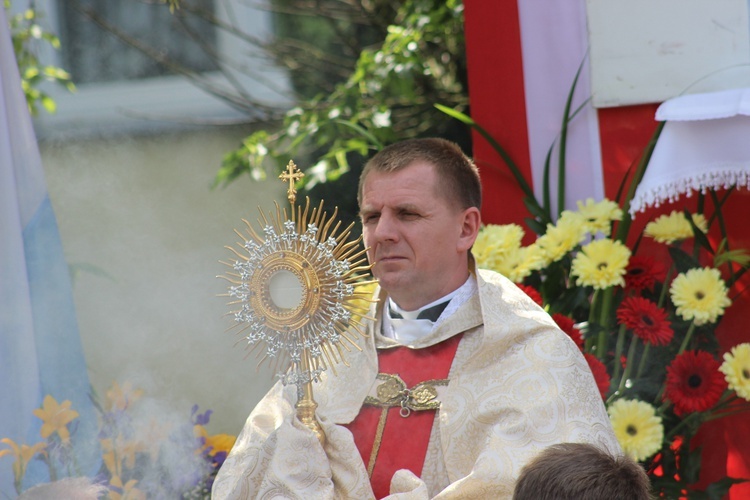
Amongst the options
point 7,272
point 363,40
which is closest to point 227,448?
point 7,272

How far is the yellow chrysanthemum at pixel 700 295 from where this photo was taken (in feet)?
12.0

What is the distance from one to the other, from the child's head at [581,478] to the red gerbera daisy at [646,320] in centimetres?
149

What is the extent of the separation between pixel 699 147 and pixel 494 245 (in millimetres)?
759

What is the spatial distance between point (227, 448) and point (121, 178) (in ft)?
7.93

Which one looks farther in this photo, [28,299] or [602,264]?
[602,264]

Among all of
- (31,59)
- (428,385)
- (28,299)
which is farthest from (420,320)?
(31,59)

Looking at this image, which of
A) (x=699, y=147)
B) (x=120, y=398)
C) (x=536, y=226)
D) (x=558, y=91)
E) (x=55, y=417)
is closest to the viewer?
(x=55, y=417)

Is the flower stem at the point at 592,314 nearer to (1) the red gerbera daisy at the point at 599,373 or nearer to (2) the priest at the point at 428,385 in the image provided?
(1) the red gerbera daisy at the point at 599,373

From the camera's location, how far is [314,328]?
2.76m

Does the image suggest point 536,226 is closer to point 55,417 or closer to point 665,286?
point 665,286

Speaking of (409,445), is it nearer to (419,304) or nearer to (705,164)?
(419,304)

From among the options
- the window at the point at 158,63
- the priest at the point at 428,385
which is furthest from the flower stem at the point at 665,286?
the window at the point at 158,63

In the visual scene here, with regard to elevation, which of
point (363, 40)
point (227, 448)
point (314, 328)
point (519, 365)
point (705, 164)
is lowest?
point (227, 448)

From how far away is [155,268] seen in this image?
505 cm
